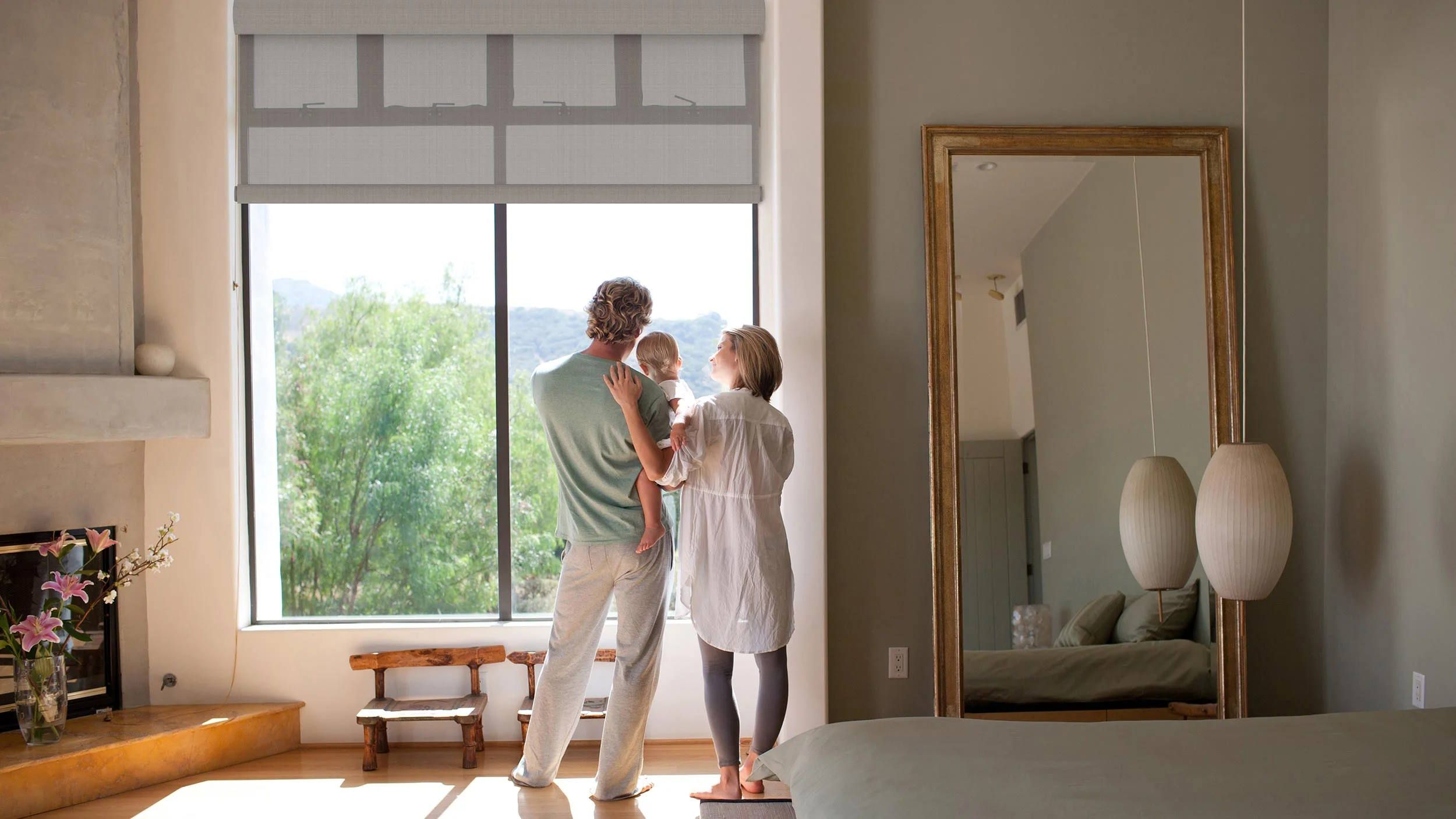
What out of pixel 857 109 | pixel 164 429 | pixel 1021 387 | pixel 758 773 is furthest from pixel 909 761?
pixel 164 429

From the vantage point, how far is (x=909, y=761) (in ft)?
6.08

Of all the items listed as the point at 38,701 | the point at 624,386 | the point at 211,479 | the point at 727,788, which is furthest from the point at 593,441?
the point at 38,701

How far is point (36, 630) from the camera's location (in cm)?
296

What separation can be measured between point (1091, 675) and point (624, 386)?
185 cm

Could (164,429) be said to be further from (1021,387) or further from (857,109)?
(1021,387)

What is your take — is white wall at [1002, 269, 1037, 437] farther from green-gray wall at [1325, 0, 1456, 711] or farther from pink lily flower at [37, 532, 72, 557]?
pink lily flower at [37, 532, 72, 557]

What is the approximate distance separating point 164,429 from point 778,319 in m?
2.18

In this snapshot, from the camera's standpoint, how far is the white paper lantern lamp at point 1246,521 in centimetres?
Answer: 287

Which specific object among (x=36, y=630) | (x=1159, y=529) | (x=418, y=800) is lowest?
(x=418, y=800)

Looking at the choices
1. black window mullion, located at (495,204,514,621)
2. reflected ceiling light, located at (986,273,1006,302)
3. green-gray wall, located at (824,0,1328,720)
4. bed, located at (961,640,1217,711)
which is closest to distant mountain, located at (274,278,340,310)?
black window mullion, located at (495,204,514,621)

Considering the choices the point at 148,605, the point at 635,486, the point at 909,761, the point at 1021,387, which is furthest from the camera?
the point at 148,605

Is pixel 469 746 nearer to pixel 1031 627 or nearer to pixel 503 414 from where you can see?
pixel 503 414

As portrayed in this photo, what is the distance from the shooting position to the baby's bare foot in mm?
2947

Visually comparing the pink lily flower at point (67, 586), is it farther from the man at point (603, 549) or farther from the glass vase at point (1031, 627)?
the glass vase at point (1031, 627)
